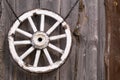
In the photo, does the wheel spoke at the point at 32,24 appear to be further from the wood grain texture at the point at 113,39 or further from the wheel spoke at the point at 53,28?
the wood grain texture at the point at 113,39

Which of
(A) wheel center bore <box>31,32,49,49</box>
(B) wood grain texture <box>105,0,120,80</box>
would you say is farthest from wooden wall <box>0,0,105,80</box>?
(A) wheel center bore <box>31,32,49,49</box>

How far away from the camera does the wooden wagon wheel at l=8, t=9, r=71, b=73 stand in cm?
348

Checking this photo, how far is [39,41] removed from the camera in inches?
138

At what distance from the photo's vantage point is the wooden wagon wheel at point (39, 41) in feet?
11.4

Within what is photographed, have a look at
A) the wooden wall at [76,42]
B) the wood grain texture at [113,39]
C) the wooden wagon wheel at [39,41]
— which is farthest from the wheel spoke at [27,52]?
the wood grain texture at [113,39]

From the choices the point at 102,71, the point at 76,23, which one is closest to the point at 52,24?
the point at 76,23

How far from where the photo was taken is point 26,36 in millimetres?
3543

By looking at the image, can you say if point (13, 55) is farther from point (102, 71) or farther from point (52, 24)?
point (102, 71)

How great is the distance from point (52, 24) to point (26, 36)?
19 cm

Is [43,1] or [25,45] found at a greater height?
[43,1]

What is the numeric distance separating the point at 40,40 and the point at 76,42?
26 cm

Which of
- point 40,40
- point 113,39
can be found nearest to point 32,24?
point 40,40

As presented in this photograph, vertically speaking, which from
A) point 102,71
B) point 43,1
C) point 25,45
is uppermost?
point 43,1

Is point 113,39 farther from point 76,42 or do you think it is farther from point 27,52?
point 27,52
